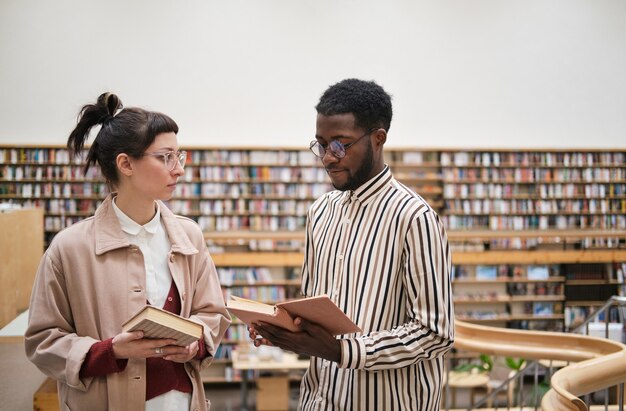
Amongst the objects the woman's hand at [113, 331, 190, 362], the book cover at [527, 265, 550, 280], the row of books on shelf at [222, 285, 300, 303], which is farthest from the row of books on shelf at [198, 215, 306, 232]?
the woman's hand at [113, 331, 190, 362]

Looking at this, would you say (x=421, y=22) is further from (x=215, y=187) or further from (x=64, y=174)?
(x=64, y=174)

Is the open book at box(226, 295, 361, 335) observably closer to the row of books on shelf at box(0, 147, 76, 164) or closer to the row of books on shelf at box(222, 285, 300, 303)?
the row of books on shelf at box(222, 285, 300, 303)

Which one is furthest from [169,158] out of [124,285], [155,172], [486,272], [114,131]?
[486,272]

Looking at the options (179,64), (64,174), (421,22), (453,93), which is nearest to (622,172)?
(453,93)

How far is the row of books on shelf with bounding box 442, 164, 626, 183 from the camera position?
9.18 metres

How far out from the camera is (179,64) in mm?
9031

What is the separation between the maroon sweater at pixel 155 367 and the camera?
1.49 metres

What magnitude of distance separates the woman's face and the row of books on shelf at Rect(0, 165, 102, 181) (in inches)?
289

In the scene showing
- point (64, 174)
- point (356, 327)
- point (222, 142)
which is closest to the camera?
point (356, 327)

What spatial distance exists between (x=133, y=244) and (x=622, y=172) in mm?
9491

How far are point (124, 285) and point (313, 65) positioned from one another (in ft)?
26.5

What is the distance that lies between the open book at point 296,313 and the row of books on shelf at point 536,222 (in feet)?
25.8

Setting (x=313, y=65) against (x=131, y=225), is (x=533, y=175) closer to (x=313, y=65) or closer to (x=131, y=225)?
(x=313, y=65)

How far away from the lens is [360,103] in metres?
1.66
